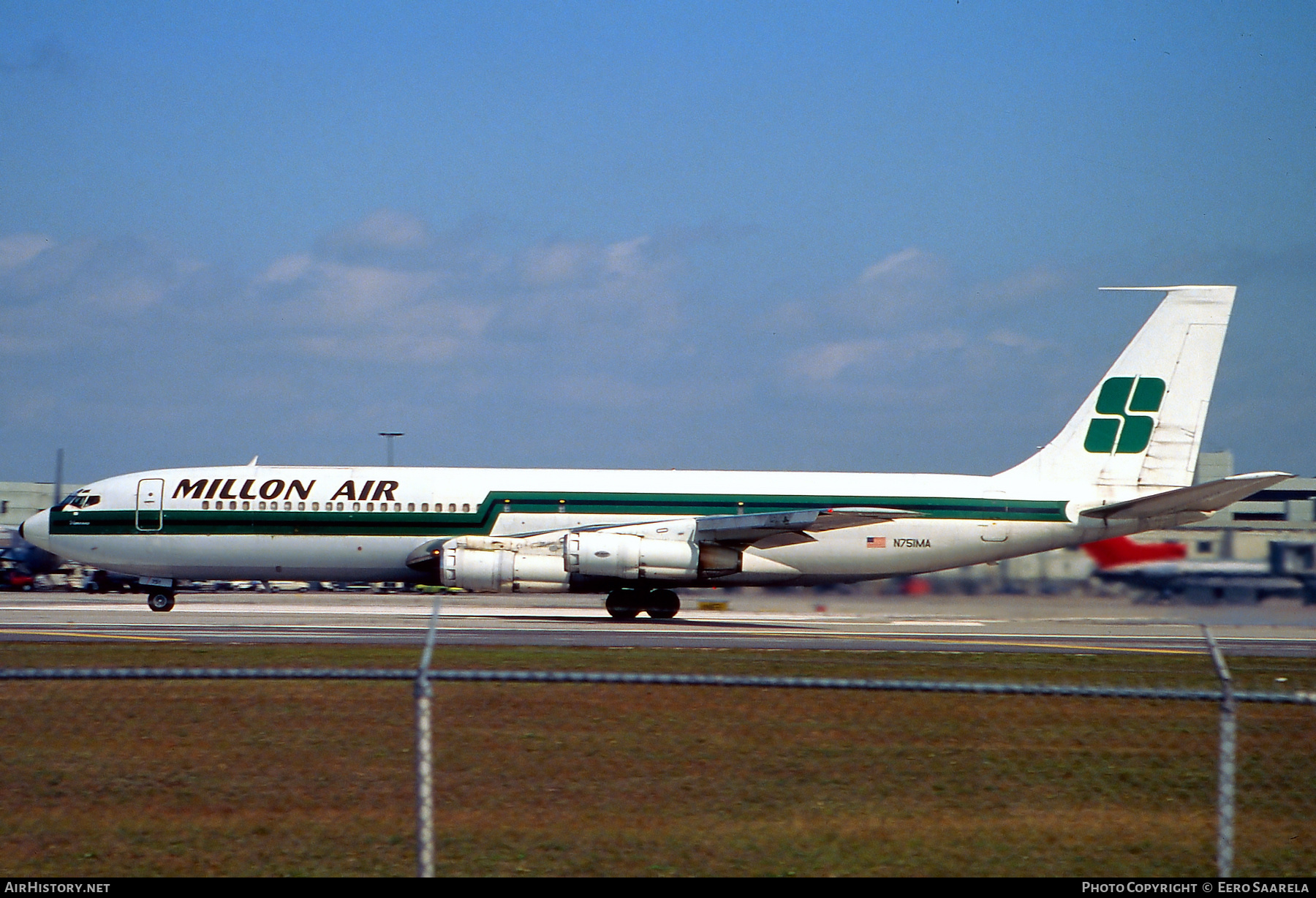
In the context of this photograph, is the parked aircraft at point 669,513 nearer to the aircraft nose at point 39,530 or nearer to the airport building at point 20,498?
the aircraft nose at point 39,530

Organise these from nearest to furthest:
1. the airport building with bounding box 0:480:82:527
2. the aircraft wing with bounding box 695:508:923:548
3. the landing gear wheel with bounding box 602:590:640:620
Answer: the aircraft wing with bounding box 695:508:923:548
the landing gear wheel with bounding box 602:590:640:620
the airport building with bounding box 0:480:82:527

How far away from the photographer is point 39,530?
113ft

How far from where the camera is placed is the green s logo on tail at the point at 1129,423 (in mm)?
34438

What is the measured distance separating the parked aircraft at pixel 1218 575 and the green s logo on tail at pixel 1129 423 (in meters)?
11.4

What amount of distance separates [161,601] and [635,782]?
27234mm

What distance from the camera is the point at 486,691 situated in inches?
604

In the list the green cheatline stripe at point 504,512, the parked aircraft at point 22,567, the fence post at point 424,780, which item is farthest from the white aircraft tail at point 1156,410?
the parked aircraft at point 22,567

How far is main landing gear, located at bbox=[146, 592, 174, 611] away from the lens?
3369 centimetres

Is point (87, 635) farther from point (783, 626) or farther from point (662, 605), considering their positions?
point (783, 626)

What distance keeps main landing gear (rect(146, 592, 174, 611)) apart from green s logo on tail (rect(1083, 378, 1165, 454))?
2544 cm

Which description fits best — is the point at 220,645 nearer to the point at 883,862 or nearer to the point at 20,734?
the point at 20,734

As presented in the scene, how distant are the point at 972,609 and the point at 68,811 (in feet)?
64.5

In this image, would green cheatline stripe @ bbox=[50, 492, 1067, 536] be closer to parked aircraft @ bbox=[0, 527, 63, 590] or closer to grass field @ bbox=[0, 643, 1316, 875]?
grass field @ bbox=[0, 643, 1316, 875]

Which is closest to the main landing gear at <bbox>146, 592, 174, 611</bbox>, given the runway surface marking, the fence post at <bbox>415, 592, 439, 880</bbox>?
the runway surface marking
